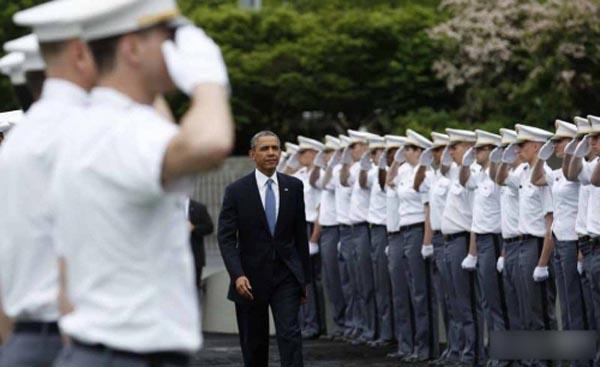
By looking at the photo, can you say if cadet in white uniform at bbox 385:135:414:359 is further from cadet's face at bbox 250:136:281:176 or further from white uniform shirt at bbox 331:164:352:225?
cadet's face at bbox 250:136:281:176

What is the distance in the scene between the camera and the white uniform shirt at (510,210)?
1661 cm

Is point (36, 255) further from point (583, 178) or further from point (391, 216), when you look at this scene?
point (391, 216)

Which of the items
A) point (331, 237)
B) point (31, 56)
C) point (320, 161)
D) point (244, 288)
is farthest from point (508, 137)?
point (31, 56)

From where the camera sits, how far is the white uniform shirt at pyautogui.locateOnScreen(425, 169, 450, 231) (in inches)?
738

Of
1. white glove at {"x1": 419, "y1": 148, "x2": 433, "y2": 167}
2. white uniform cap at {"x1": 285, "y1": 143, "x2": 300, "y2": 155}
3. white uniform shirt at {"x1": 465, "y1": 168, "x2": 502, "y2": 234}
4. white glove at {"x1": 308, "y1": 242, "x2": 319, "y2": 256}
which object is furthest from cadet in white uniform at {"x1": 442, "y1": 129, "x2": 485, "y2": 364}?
white uniform cap at {"x1": 285, "y1": 143, "x2": 300, "y2": 155}

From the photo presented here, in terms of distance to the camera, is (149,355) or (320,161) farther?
(320,161)

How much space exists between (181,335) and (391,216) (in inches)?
597

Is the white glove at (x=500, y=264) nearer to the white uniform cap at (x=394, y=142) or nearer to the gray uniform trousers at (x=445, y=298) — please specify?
the gray uniform trousers at (x=445, y=298)

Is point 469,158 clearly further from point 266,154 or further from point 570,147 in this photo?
point 266,154

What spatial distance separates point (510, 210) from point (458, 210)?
4.60 feet

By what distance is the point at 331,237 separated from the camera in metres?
23.9

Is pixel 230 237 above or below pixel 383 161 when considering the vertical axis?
above

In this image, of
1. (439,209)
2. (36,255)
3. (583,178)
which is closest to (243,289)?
(583,178)

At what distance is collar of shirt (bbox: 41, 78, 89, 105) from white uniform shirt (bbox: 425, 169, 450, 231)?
1272 centimetres
